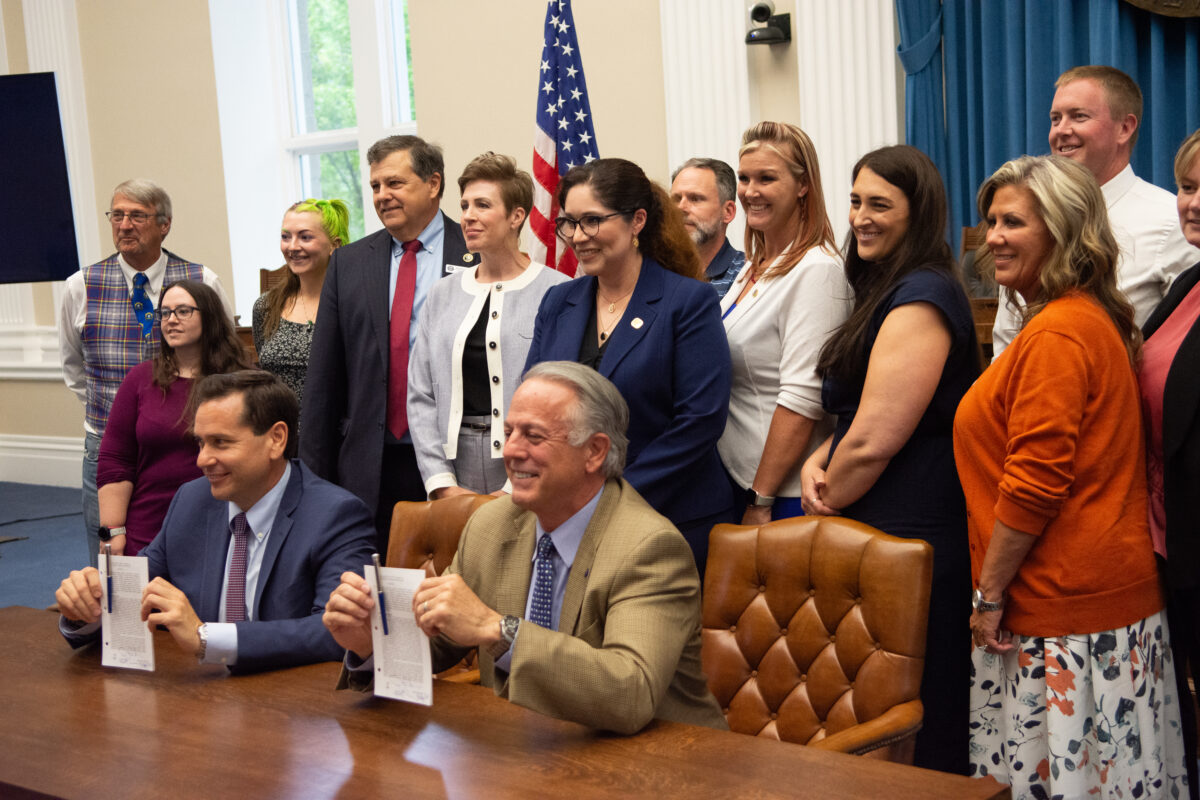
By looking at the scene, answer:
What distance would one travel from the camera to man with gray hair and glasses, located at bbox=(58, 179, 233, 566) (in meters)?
4.28

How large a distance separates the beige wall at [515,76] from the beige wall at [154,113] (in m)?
1.88

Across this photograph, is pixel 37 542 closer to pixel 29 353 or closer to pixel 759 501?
pixel 29 353

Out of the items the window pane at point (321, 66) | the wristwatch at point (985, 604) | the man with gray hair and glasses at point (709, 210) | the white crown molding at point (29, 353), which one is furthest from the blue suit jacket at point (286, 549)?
the white crown molding at point (29, 353)

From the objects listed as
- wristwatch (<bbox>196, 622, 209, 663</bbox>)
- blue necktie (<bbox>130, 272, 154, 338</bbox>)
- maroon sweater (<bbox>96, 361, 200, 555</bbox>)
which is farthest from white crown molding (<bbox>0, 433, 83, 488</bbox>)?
wristwatch (<bbox>196, 622, 209, 663</bbox>)

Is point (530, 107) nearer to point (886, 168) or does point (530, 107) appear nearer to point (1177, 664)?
point (886, 168)

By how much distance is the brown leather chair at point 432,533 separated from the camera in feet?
8.62

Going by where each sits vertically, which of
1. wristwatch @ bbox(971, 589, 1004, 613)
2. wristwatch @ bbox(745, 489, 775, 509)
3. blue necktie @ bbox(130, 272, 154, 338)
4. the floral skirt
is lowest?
the floral skirt

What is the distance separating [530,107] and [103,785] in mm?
5306

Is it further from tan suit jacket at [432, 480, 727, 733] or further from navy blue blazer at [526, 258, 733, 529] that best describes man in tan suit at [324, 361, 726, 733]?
navy blue blazer at [526, 258, 733, 529]

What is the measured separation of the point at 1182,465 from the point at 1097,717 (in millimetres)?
472

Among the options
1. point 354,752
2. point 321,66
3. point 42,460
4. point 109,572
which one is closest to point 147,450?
point 109,572

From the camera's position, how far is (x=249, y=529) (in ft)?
8.29

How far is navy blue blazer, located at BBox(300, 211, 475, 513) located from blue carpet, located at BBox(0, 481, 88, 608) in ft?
7.85

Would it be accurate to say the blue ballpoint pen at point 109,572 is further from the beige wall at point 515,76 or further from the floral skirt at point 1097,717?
the beige wall at point 515,76
